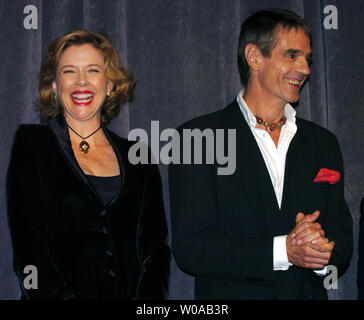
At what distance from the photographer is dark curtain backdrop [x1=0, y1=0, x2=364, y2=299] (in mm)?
2473

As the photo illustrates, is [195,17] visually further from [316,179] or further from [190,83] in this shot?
[316,179]

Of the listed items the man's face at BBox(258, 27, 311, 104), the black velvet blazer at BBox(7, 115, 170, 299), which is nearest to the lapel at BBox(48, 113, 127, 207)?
the black velvet blazer at BBox(7, 115, 170, 299)

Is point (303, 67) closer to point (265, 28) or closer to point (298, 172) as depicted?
point (265, 28)

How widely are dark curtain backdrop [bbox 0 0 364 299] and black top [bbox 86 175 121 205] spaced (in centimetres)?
41

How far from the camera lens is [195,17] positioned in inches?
104

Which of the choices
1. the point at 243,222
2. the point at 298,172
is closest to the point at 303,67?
the point at 298,172

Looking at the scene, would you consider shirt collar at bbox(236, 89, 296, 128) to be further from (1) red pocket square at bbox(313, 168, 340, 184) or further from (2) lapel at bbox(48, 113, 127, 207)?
(2) lapel at bbox(48, 113, 127, 207)

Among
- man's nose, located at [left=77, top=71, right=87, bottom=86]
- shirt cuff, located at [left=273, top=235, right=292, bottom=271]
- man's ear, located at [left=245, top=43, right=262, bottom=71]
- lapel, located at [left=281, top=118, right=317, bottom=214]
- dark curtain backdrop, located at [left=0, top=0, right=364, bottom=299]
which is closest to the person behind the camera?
shirt cuff, located at [left=273, top=235, right=292, bottom=271]

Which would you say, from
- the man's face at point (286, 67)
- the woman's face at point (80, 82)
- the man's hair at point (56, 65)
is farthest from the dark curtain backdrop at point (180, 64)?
the man's face at point (286, 67)

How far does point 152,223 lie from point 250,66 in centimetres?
80

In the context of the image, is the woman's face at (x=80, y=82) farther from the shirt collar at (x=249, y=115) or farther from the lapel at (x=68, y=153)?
the shirt collar at (x=249, y=115)

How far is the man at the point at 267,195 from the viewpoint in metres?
1.97

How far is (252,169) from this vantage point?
2.09 meters

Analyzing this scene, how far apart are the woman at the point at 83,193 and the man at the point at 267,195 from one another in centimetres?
18
